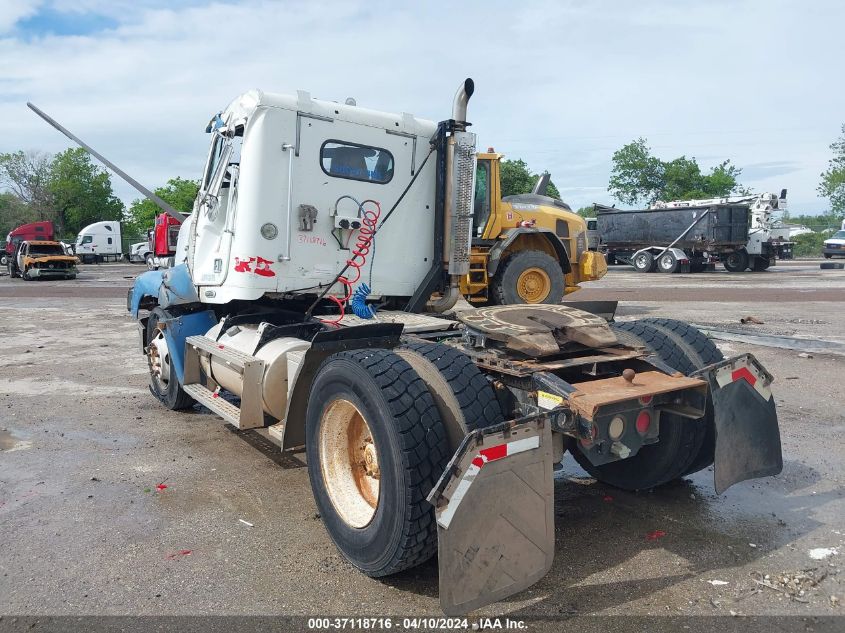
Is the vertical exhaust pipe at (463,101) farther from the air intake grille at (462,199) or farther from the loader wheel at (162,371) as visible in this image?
the loader wheel at (162,371)

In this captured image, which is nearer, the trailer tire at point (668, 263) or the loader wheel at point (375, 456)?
the loader wheel at point (375, 456)

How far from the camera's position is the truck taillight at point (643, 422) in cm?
355

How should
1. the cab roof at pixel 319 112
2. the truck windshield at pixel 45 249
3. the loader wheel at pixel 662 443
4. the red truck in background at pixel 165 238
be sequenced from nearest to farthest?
the loader wheel at pixel 662 443, the cab roof at pixel 319 112, the red truck in background at pixel 165 238, the truck windshield at pixel 45 249

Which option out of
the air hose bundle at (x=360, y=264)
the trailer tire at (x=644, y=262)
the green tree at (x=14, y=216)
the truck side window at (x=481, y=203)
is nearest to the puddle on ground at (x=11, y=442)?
the air hose bundle at (x=360, y=264)

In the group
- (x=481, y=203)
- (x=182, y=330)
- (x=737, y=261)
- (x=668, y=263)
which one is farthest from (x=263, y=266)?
(x=737, y=261)

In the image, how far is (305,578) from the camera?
357cm

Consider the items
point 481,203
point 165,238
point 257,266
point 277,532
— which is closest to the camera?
point 277,532

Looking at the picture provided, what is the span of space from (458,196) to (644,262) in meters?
27.9

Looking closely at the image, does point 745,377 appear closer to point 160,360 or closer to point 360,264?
point 360,264

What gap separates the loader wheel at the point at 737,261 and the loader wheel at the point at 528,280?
76.6ft

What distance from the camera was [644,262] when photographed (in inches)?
1261

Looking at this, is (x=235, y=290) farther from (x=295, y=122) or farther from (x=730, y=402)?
(x=730, y=402)

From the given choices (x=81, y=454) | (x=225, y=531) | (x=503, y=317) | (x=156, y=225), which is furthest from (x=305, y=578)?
(x=156, y=225)

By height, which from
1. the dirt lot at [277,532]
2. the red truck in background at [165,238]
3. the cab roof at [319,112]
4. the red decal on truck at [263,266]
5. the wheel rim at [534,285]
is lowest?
the dirt lot at [277,532]
